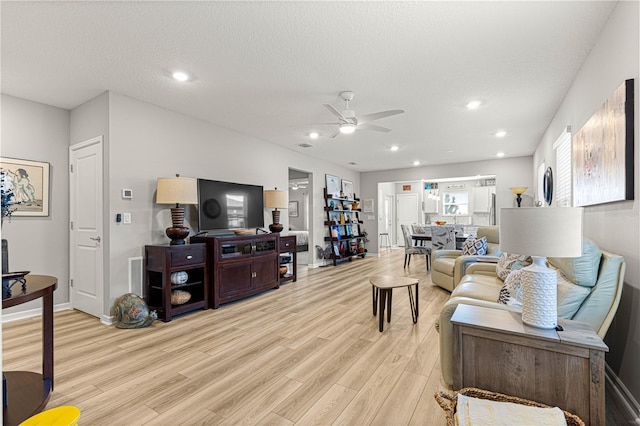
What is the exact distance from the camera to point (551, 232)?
4.87 ft

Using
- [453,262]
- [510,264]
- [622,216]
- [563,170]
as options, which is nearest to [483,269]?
[510,264]

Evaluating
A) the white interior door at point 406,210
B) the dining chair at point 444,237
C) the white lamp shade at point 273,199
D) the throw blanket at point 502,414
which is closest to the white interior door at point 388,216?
the white interior door at point 406,210

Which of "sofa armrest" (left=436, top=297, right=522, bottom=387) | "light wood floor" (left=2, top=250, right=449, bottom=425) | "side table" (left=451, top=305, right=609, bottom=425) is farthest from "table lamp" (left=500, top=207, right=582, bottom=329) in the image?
"light wood floor" (left=2, top=250, right=449, bottom=425)

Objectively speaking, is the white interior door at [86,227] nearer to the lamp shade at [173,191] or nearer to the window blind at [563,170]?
the lamp shade at [173,191]

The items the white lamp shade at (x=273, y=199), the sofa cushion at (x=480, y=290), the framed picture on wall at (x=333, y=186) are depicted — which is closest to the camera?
the sofa cushion at (x=480, y=290)

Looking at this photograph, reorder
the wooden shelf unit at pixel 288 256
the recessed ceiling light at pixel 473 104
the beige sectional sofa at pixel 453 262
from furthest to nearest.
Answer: the wooden shelf unit at pixel 288 256 → the beige sectional sofa at pixel 453 262 → the recessed ceiling light at pixel 473 104

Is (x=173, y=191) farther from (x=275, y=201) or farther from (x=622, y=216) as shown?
(x=622, y=216)

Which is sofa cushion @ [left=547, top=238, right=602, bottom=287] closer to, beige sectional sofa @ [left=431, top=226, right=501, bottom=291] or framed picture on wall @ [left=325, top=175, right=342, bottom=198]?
beige sectional sofa @ [left=431, top=226, right=501, bottom=291]

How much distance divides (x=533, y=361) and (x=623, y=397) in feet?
3.09

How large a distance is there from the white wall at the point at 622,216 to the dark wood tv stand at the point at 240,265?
3814 millimetres

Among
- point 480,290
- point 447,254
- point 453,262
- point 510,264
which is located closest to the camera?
point 480,290

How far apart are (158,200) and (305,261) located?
453 cm

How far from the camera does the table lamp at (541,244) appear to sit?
4.86 ft

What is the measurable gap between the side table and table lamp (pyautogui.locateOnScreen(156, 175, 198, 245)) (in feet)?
10.3
